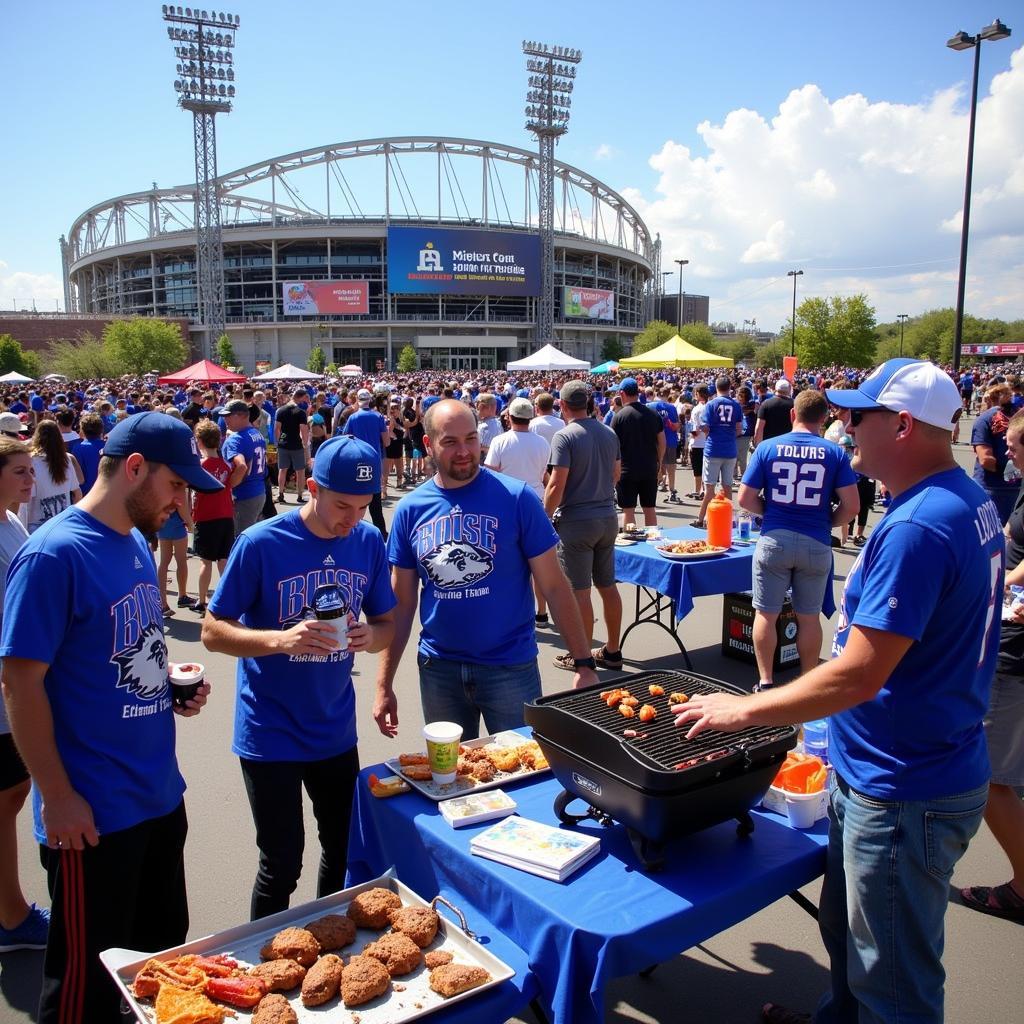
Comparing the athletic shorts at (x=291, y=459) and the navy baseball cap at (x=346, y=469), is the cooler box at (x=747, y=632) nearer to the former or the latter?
the navy baseball cap at (x=346, y=469)

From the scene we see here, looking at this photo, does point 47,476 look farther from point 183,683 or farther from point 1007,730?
point 1007,730

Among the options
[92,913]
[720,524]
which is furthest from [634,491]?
[92,913]

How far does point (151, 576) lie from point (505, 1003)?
168cm

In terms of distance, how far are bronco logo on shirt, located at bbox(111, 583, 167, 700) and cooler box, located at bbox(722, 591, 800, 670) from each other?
515cm

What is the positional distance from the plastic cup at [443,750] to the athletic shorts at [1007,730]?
2.46m

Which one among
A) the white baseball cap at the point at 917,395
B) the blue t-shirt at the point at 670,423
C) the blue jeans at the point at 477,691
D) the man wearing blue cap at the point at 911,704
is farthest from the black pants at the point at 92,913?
the blue t-shirt at the point at 670,423

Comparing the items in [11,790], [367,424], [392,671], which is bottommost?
[11,790]

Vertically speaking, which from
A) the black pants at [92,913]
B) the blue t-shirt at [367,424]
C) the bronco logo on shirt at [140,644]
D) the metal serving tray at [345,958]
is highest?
the blue t-shirt at [367,424]

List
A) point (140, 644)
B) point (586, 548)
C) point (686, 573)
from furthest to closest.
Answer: point (586, 548) < point (686, 573) < point (140, 644)

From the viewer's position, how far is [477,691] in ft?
10.6

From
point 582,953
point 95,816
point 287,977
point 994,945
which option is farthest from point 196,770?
point 994,945

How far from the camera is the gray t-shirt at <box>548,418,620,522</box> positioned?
616 centimetres

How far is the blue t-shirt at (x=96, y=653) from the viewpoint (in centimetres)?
208

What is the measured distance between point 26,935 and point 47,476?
466cm
